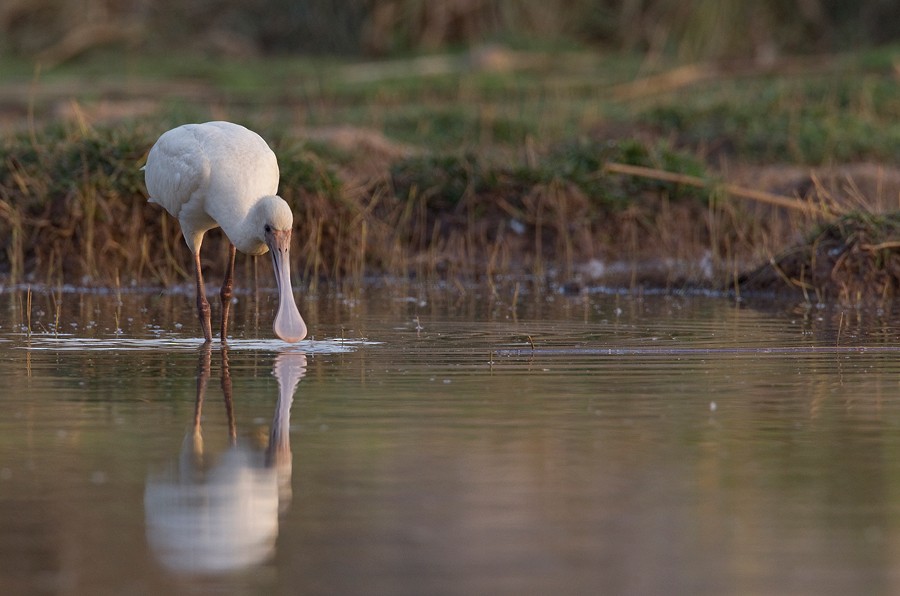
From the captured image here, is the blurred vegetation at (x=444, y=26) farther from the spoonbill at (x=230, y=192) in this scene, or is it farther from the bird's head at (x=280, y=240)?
the bird's head at (x=280, y=240)

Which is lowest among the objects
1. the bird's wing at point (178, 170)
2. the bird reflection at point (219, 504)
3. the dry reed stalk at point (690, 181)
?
the bird reflection at point (219, 504)

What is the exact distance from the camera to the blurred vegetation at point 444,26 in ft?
84.6

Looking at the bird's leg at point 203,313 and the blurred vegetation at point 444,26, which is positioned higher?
the blurred vegetation at point 444,26

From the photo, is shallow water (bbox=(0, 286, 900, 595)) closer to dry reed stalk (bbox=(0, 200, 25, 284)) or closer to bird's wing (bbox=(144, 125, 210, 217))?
bird's wing (bbox=(144, 125, 210, 217))

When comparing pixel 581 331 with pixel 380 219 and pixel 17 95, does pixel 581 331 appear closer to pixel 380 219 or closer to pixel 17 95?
pixel 380 219

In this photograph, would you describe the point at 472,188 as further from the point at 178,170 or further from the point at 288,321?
the point at 288,321

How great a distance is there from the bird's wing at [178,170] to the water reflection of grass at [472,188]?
307 cm

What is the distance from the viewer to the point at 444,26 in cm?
2594

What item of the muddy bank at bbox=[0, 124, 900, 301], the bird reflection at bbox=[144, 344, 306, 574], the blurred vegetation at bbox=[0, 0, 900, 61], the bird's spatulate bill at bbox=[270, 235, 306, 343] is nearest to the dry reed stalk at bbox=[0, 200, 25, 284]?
the muddy bank at bbox=[0, 124, 900, 301]

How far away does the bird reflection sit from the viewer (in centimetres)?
473

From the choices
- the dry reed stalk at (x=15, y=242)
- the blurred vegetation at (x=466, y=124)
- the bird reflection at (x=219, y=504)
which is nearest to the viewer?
the bird reflection at (x=219, y=504)

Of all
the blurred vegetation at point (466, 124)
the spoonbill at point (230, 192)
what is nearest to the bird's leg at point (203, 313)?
the spoonbill at point (230, 192)

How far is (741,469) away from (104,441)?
210 centimetres

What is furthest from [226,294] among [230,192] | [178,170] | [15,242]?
[15,242]
